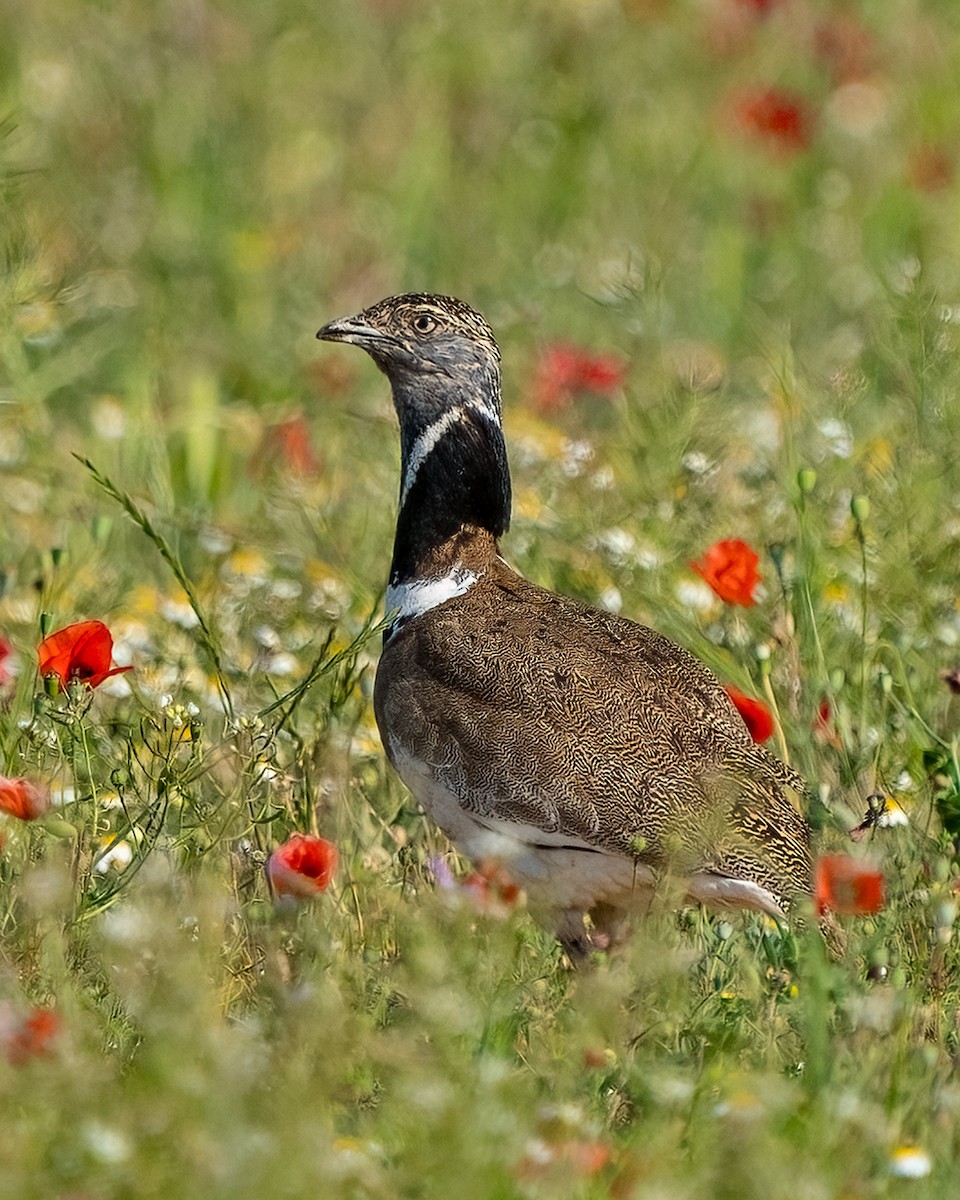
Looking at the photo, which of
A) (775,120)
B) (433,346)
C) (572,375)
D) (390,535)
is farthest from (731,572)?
(775,120)

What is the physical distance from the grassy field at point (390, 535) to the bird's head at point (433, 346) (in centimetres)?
74

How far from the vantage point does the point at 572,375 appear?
706cm

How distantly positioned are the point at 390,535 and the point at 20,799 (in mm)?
2481

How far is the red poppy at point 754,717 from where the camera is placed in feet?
14.9

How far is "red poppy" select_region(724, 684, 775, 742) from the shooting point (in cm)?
454

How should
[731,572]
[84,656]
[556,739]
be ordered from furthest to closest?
1. [731,572]
2. [556,739]
3. [84,656]

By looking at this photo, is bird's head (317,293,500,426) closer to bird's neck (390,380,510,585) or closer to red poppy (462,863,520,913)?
bird's neck (390,380,510,585)

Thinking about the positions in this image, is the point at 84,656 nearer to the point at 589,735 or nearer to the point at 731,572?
the point at 589,735

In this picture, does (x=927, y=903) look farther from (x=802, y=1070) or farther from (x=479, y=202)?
(x=479, y=202)

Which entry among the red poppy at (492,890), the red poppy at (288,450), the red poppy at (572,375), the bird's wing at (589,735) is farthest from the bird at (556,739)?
the red poppy at (572,375)

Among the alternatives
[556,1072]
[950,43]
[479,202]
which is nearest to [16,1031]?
[556,1072]

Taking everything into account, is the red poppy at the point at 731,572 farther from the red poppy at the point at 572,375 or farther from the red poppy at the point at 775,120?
the red poppy at the point at 775,120

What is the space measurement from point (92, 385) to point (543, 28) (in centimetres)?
356

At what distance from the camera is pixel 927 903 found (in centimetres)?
422
